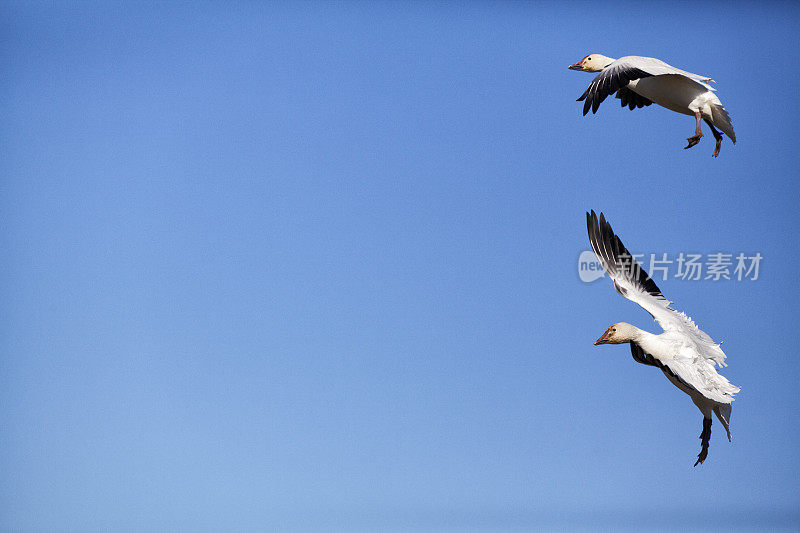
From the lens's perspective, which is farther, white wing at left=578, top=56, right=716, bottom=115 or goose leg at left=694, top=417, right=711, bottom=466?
goose leg at left=694, top=417, right=711, bottom=466

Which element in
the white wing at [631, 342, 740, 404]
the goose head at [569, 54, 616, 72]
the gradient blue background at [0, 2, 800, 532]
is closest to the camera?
the white wing at [631, 342, 740, 404]

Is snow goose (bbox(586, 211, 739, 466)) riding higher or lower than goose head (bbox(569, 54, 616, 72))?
lower

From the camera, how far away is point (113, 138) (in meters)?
2.83

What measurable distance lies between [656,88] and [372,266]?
1.09m

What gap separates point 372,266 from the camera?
2.83m

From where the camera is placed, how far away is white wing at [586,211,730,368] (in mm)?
2361

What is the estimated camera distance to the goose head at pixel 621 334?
235cm

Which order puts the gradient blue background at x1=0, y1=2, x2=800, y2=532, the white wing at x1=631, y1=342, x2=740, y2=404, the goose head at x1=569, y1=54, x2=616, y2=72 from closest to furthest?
1. the white wing at x1=631, y1=342, x2=740, y2=404
2. the goose head at x1=569, y1=54, x2=616, y2=72
3. the gradient blue background at x1=0, y1=2, x2=800, y2=532

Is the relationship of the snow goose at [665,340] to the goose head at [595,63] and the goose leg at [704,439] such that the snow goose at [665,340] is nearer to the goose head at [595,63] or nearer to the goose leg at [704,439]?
the goose leg at [704,439]

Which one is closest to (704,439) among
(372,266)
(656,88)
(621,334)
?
(621,334)

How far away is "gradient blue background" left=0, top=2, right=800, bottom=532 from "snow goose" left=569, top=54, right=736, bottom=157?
1.06ft

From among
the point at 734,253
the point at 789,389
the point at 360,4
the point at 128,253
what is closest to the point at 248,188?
the point at 128,253

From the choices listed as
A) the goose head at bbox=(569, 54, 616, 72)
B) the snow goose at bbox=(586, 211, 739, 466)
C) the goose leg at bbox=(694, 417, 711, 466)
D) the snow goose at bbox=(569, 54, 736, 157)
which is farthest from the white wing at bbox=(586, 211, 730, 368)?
the goose head at bbox=(569, 54, 616, 72)

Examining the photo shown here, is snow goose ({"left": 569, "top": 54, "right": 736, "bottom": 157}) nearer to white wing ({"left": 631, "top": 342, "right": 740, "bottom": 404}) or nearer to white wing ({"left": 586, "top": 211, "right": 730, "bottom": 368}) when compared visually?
white wing ({"left": 586, "top": 211, "right": 730, "bottom": 368})
